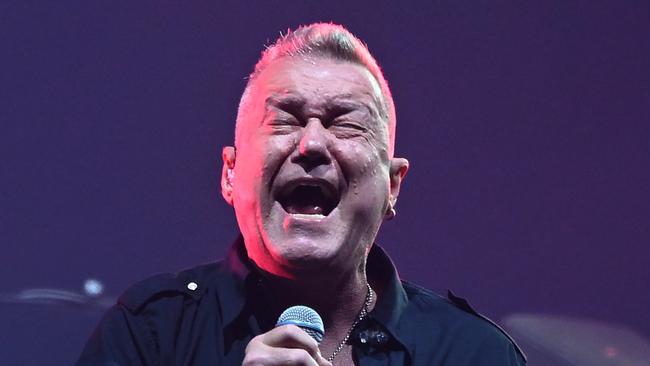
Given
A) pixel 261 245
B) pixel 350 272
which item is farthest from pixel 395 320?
pixel 261 245

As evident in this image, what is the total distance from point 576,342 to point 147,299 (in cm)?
111

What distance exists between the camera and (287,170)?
1268mm

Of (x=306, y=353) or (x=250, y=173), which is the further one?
(x=250, y=173)

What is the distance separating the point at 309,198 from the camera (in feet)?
4.27

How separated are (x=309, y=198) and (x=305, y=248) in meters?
0.09

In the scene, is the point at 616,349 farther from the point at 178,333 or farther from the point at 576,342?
the point at 178,333

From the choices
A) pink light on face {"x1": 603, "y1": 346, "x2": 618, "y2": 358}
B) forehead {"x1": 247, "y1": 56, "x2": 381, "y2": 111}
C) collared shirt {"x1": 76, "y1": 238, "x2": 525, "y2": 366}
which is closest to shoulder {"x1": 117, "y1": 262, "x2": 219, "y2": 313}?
collared shirt {"x1": 76, "y1": 238, "x2": 525, "y2": 366}

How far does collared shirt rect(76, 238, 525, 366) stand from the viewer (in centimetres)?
125

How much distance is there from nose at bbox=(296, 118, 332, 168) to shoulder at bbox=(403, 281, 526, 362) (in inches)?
14.1

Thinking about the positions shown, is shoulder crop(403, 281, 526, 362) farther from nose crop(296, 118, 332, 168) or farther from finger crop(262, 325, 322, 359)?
finger crop(262, 325, 322, 359)

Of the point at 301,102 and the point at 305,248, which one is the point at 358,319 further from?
the point at 301,102

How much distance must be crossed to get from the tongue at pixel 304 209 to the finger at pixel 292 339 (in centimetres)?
32

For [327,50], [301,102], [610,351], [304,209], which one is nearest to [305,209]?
[304,209]

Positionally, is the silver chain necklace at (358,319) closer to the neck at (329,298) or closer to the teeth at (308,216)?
the neck at (329,298)
